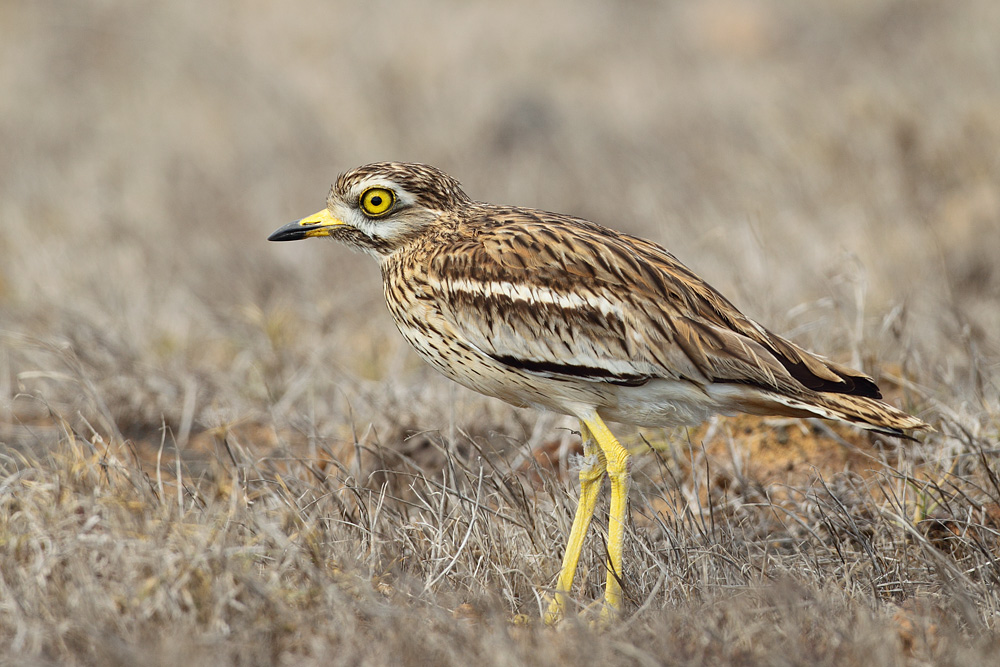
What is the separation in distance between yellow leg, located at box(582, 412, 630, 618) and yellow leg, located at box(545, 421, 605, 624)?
0.29 feet

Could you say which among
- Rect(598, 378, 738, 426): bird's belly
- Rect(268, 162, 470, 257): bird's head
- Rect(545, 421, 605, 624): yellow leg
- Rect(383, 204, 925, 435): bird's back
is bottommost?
Rect(545, 421, 605, 624): yellow leg

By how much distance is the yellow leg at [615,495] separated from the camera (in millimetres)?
3030

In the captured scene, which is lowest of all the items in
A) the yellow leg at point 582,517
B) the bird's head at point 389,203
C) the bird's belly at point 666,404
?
the yellow leg at point 582,517

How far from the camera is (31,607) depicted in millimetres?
2549

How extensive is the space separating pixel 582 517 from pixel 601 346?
54 cm

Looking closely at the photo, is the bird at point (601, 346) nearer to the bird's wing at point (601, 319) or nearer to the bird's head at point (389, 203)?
the bird's wing at point (601, 319)

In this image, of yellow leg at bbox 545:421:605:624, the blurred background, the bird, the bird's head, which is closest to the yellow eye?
the bird's head

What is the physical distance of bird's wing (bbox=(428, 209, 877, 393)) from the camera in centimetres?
305

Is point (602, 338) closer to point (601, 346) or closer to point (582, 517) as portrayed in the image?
point (601, 346)

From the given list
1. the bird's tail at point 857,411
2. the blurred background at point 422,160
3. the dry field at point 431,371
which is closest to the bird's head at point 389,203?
the dry field at point 431,371

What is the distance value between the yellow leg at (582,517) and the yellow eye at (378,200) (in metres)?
0.99

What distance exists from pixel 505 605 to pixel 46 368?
3.24 meters

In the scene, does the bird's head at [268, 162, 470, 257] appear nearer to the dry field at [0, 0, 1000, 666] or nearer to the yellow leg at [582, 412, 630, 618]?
the dry field at [0, 0, 1000, 666]

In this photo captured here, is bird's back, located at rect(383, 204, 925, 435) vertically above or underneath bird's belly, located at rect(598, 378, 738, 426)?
above
